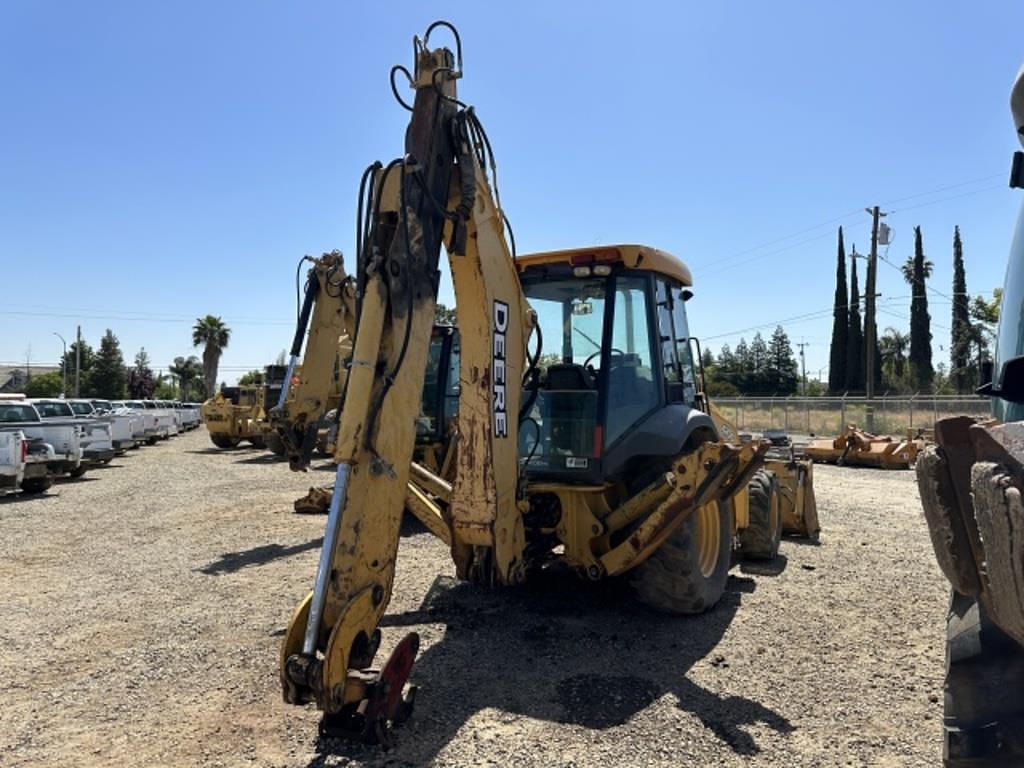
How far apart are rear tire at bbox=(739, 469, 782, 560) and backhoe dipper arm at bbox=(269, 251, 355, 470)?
5201mm

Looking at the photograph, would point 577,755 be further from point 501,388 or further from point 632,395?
point 632,395

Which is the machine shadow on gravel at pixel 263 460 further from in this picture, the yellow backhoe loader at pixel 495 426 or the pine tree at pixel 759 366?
the pine tree at pixel 759 366

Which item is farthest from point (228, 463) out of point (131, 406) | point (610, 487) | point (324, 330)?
point (610, 487)

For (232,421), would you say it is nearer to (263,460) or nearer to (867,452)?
(263,460)

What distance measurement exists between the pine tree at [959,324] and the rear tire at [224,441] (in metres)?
42.0

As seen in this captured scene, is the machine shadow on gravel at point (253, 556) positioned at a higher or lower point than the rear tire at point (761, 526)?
lower

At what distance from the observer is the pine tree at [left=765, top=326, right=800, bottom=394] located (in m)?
72.6

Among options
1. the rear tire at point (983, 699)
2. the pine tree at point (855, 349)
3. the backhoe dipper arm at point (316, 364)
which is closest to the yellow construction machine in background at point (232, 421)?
the backhoe dipper arm at point (316, 364)

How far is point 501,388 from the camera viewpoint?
495 cm

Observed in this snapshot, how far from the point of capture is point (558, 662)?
5125 mm

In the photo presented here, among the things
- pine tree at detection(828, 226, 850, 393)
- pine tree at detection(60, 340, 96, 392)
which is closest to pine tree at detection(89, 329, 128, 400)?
pine tree at detection(60, 340, 96, 392)

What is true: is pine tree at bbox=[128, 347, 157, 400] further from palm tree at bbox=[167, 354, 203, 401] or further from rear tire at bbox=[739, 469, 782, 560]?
rear tire at bbox=[739, 469, 782, 560]

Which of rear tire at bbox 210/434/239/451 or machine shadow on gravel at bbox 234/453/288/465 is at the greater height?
rear tire at bbox 210/434/239/451

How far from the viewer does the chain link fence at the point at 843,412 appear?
26.0 metres
